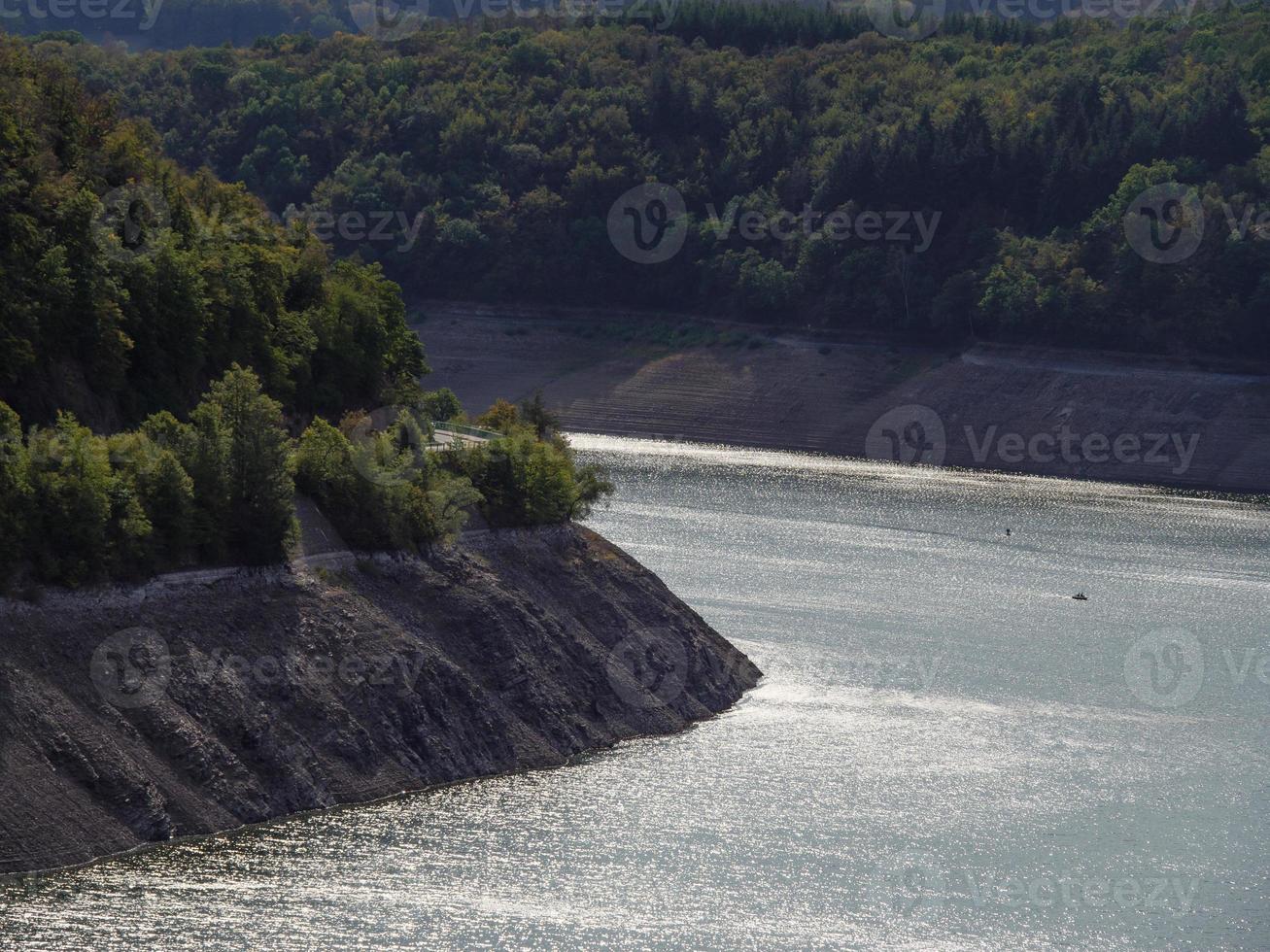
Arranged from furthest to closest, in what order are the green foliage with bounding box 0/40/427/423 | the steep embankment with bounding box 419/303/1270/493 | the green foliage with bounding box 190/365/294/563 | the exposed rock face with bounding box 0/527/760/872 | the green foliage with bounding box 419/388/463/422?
1. the steep embankment with bounding box 419/303/1270/493
2. the green foliage with bounding box 419/388/463/422
3. the green foliage with bounding box 0/40/427/423
4. the green foliage with bounding box 190/365/294/563
5. the exposed rock face with bounding box 0/527/760/872

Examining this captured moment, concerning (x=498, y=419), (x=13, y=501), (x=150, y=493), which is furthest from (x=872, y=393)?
(x=13, y=501)

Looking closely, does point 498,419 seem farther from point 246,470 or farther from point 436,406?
point 246,470

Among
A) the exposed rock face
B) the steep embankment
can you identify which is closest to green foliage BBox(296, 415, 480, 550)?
the exposed rock face

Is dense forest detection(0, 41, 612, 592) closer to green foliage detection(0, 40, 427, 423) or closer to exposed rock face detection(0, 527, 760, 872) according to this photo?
green foliage detection(0, 40, 427, 423)

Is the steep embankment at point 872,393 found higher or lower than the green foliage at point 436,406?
lower

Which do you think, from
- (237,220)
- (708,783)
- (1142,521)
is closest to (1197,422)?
(1142,521)

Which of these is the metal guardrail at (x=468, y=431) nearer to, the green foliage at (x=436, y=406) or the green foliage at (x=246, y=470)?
the green foliage at (x=436, y=406)

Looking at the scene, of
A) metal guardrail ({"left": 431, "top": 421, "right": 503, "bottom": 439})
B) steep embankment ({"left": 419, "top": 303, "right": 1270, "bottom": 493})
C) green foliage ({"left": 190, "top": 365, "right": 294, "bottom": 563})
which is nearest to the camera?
green foliage ({"left": 190, "top": 365, "right": 294, "bottom": 563})

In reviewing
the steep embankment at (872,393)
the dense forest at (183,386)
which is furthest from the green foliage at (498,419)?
the steep embankment at (872,393)
